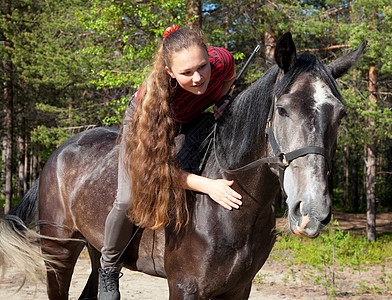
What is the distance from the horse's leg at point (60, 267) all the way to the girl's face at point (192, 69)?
1.95 metres

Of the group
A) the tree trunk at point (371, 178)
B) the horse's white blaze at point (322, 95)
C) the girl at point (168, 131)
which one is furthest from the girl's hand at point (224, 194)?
the tree trunk at point (371, 178)

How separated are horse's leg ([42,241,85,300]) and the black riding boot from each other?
2.66ft

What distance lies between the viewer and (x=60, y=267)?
344 cm

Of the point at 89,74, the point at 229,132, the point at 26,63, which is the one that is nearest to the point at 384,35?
the point at 89,74

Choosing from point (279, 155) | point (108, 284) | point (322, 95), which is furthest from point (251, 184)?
point (108, 284)

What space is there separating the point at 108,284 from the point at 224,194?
1128 millimetres

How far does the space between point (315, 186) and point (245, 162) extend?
57 cm

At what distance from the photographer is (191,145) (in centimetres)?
244

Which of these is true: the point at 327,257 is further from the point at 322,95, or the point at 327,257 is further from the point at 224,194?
the point at 322,95

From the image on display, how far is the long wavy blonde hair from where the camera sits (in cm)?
223

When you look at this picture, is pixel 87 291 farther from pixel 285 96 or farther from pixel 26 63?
pixel 26 63

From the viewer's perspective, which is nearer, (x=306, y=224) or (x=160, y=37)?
(x=306, y=224)

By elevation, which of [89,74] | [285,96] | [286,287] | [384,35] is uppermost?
[384,35]

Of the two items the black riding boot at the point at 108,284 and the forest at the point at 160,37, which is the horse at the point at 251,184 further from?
the forest at the point at 160,37
